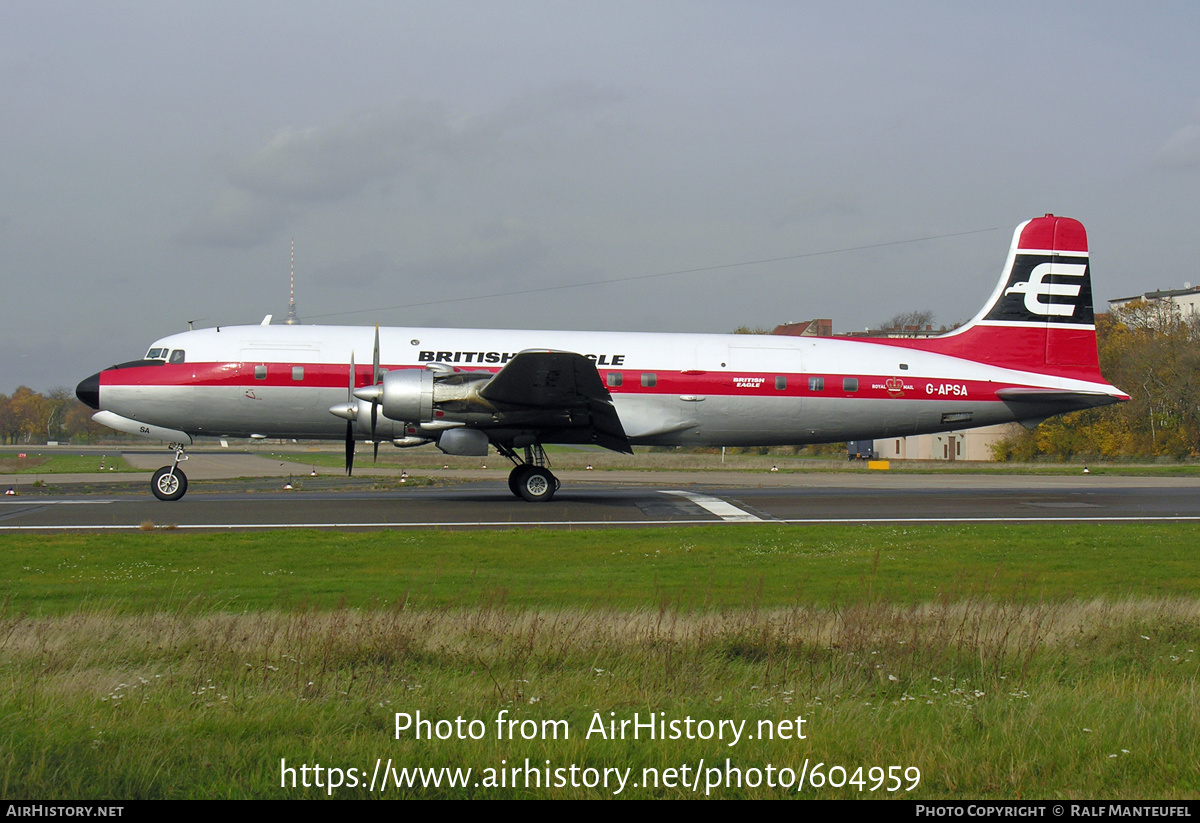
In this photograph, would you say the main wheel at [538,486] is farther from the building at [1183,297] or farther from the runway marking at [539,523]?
the building at [1183,297]

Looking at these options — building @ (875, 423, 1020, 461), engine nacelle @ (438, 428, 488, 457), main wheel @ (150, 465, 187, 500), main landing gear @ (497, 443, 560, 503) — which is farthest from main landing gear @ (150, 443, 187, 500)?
building @ (875, 423, 1020, 461)

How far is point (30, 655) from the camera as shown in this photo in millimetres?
8359

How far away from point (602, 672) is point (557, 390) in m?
15.2

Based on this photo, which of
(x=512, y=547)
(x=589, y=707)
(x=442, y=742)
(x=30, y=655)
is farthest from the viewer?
(x=512, y=547)

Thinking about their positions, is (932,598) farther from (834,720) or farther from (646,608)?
(834,720)

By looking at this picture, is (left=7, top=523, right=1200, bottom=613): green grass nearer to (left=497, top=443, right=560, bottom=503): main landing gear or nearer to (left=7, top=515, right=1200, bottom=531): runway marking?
(left=7, top=515, right=1200, bottom=531): runway marking

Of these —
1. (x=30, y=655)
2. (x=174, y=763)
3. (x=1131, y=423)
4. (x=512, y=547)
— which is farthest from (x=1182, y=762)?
(x=1131, y=423)

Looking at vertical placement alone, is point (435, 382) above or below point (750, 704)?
above

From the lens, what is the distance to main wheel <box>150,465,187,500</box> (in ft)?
81.9

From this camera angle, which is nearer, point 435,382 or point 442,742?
point 442,742

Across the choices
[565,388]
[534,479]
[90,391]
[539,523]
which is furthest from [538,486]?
[90,391]

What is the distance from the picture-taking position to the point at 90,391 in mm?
24797

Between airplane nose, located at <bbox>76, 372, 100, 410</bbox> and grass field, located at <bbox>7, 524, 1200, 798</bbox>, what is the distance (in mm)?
10692
